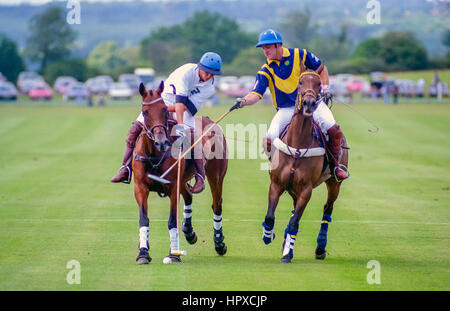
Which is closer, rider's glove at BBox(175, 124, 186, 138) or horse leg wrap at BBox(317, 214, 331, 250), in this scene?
rider's glove at BBox(175, 124, 186, 138)

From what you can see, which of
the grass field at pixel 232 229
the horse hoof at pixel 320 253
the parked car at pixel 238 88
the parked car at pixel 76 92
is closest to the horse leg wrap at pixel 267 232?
the grass field at pixel 232 229

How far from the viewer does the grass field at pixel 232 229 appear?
10461 millimetres

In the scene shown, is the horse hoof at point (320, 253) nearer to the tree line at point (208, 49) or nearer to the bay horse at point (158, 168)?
the bay horse at point (158, 168)

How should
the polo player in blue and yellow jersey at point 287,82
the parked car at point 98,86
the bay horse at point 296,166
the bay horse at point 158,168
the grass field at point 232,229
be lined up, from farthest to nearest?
the parked car at point 98,86 < the polo player in blue and yellow jersey at point 287,82 < the bay horse at point 296,166 < the bay horse at point 158,168 < the grass field at point 232,229

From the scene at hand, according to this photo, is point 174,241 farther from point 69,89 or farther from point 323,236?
point 69,89

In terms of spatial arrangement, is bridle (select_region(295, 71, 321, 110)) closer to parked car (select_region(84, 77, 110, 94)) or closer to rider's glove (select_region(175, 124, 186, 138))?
rider's glove (select_region(175, 124, 186, 138))

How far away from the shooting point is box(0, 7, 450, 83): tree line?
3866 inches

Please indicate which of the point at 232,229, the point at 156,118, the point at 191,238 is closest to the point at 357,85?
the point at 232,229

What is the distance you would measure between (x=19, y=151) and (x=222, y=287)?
85.9ft

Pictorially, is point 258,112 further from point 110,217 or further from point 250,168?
point 110,217

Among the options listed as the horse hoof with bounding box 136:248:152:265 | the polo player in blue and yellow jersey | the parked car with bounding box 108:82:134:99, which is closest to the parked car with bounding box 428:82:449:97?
the parked car with bounding box 108:82:134:99

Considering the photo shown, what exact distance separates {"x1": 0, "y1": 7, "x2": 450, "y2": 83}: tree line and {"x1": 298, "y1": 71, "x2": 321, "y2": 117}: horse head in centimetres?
8493

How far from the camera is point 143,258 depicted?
11438mm

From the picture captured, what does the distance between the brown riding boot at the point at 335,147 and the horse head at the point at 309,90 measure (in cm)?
97
